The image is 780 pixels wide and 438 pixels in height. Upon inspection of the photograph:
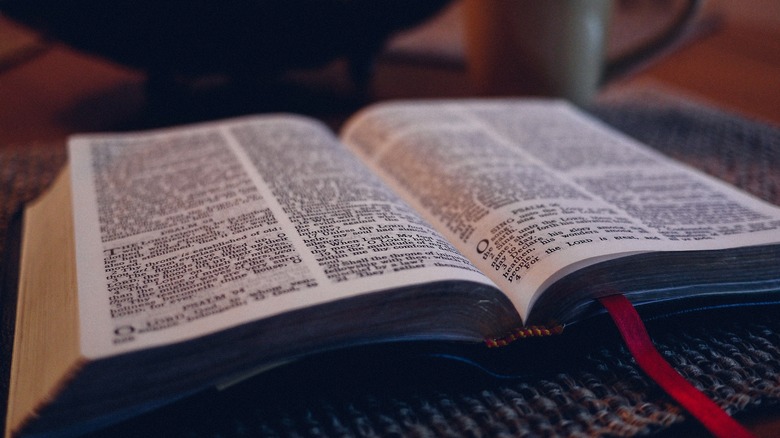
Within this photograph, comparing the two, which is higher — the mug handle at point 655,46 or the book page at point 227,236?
the mug handle at point 655,46

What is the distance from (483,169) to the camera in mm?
474

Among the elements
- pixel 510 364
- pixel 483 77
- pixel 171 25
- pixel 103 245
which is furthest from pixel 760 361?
pixel 171 25

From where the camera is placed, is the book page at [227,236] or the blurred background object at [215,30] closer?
the book page at [227,236]

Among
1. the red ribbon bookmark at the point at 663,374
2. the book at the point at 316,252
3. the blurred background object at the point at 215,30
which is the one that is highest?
the blurred background object at the point at 215,30

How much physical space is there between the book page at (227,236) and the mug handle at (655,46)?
43 centimetres

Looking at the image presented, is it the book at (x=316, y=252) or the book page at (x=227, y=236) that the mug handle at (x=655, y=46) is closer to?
the book at (x=316, y=252)

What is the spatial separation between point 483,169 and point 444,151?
0.05 meters

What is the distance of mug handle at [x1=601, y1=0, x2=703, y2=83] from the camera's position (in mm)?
708

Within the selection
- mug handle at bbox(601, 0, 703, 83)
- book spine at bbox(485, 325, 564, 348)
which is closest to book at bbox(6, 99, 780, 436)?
book spine at bbox(485, 325, 564, 348)

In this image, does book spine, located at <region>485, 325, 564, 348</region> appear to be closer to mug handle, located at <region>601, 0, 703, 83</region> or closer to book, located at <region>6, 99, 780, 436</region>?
book, located at <region>6, 99, 780, 436</region>

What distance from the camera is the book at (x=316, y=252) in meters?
0.28

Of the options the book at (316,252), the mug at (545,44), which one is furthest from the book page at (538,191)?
the mug at (545,44)

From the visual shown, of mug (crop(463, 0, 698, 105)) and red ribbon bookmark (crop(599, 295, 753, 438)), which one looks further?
mug (crop(463, 0, 698, 105))

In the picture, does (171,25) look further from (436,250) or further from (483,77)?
(436,250)
